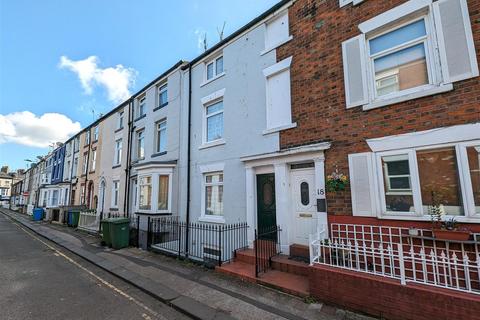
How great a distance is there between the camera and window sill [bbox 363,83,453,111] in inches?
193

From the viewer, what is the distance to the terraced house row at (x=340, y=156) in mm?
4574

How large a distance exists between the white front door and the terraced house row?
0.04 metres

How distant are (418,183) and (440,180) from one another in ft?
1.20

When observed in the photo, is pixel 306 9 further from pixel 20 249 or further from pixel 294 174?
A: pixel 20 249

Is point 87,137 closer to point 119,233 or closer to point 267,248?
point 119,233

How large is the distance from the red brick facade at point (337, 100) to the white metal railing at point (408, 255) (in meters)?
0.79

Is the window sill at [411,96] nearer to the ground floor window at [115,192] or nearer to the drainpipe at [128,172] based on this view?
the drainpipe at [128,172]

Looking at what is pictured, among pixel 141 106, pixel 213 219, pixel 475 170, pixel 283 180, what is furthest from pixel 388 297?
pixel 141 106

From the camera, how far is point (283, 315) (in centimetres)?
450

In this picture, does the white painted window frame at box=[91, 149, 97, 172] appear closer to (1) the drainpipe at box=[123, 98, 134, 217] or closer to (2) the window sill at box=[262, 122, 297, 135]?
(1) the drainpipe at box=[123, 98, 134, 217]

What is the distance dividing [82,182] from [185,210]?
16604 mm

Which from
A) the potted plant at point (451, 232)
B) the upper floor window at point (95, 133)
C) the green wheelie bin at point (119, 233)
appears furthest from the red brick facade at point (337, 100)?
the upper floor window at point (95, 133)

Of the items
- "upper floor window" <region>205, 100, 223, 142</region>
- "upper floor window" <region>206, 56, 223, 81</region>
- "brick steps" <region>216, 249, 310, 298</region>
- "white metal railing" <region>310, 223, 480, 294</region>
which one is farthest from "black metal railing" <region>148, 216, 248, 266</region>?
"upper floor window" <region>206, 56, 223, 81</region>

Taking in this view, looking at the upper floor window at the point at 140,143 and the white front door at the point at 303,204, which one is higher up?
the upper floor window at the point at 140,143
